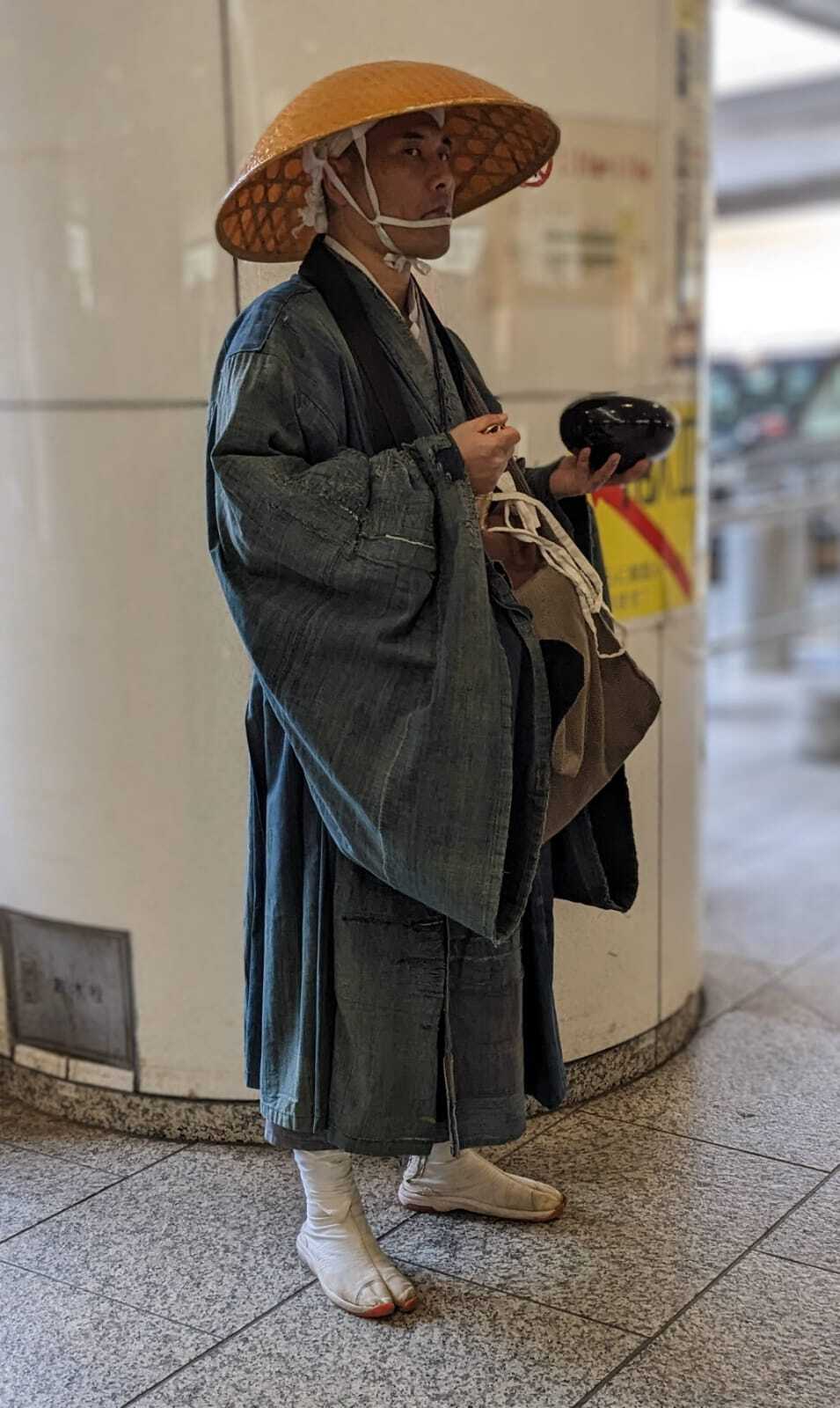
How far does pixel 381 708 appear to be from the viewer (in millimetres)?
1985

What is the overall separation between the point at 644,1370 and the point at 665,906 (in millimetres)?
1248

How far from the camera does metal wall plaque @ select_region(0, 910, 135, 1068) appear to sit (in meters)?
2.92

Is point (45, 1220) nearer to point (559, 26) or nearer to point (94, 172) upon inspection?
point (94, 172)

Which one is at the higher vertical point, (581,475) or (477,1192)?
(581,475)

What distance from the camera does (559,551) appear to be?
2230 millimetres

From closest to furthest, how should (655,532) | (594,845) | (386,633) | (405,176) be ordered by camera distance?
(386,633)
(405,176)
(594,845)
(655,532)

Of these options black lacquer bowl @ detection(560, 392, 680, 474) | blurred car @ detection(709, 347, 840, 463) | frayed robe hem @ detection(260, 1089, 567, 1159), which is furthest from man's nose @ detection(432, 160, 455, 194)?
blurred car @ detection(709, 347, 840, 463)

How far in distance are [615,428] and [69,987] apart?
5.22 ft

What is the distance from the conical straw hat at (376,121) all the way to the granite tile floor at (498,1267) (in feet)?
5.32

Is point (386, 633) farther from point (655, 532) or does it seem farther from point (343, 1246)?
point (655, 532)

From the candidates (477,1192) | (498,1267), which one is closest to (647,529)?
(477,1192)

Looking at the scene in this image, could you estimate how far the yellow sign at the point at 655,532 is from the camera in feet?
9.75

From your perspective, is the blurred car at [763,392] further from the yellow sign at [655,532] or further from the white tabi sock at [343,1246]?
the white tabi sock at [343,1246]

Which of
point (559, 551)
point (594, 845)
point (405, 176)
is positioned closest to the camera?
point (405, 176)
